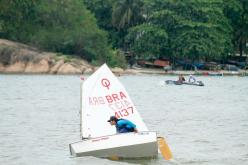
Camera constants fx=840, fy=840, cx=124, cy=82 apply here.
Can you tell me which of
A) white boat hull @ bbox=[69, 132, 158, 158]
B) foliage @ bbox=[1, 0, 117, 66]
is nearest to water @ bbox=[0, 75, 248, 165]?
white boat hull @ bbox=[69, 132, 158, 158]

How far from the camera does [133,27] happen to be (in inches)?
4181

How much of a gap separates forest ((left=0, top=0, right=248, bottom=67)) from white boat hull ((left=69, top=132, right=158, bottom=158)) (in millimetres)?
71538

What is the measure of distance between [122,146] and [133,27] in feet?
259

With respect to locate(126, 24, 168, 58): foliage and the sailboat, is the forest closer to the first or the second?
locate(126, 24, 168, 58): foliage

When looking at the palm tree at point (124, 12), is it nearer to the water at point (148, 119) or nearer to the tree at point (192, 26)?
the tree at point (192, 26)

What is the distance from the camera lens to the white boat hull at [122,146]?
91.0 ft

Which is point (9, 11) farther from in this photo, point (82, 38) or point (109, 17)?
point (109, 17)

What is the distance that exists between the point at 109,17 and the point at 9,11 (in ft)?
60.6

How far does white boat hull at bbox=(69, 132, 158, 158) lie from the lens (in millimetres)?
27750

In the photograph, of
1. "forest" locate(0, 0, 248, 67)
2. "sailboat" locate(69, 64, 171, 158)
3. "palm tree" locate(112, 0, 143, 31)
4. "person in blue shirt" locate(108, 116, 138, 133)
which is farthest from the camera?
"palm tree" locate(112, 0, 143, 31)

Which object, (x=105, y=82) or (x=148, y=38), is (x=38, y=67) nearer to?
(x=148, y=38)

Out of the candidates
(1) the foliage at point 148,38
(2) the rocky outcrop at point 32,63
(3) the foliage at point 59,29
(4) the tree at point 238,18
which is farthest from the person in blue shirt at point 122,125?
(4) the tree at point 238,18

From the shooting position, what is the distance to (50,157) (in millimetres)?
30859

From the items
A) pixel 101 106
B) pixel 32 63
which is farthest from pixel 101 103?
pixel 32 63
